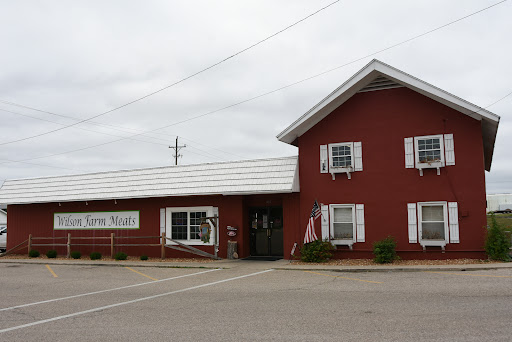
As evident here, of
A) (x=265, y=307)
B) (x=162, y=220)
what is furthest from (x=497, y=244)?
(x=162, y=220)

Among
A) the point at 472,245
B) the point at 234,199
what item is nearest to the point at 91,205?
the point at 234,199

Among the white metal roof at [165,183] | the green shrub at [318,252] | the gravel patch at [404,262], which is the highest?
the white metal roof at [165,183]

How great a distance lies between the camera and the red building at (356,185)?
635 inches

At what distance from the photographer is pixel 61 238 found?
23281 mm

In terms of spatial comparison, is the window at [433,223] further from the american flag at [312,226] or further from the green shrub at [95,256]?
the green shrub at [95,256]

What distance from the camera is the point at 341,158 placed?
1783 centimetres

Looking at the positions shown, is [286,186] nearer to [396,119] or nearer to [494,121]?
[396,119]

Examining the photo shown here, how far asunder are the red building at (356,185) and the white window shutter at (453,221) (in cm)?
4

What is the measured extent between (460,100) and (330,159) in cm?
505

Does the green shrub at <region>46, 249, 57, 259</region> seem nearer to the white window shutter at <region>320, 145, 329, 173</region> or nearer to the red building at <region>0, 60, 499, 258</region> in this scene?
the red building at <region>0, 60, 499, 258</region>

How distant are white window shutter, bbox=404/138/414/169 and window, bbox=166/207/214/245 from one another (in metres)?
8.41

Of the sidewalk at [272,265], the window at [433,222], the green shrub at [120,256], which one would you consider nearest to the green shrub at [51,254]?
the sidewalk at [272,265]

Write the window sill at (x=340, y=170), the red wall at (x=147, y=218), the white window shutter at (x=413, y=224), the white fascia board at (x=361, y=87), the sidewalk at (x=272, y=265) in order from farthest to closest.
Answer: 1. the red wall at (x=147, y=218)
2. the window sill at (x=340, y=170)
3. the white window shutter at (x=413, y=224)
4. the white fascia board at (x=361, y=87)
5. the sidewalk at (x=272, y=265)

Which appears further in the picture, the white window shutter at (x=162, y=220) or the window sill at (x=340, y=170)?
the white window shutter at (x=162, y=220)
